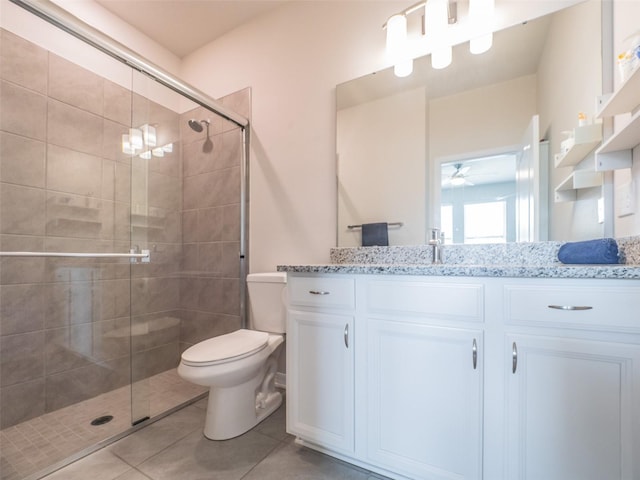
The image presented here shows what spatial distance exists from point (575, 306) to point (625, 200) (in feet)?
1.93

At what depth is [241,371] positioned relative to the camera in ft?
4.55

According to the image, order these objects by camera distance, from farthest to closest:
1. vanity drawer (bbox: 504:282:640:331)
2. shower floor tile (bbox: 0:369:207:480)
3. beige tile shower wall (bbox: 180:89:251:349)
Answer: beige tile shower wall (bbox: 180:89:251:349) < shower floor tile (bbox: 0:369:207:480) < vanity drawer (bbox: 504:282:640:331)

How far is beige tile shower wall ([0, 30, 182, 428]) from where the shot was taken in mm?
1514

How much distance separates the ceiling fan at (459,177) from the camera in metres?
1.47

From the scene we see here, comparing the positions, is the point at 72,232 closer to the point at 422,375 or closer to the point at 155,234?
the point at 155,234

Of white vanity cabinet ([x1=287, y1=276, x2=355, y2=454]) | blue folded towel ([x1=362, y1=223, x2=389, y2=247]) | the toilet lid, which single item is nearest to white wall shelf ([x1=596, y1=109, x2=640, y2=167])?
blue folded towel ([x1=362, y1=223, x2=389, y2=247])

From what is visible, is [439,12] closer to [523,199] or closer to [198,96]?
[523,199]

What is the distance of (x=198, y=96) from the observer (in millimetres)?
1896

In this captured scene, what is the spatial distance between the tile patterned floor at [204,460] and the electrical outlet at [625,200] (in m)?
1.42

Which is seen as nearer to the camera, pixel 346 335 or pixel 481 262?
pixel 346 335

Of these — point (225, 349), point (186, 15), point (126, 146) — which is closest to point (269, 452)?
point (225, 349)

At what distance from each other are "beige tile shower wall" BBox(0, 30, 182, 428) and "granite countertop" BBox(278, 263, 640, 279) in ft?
5.07

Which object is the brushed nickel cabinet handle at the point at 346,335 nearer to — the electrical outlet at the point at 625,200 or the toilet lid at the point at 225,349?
the toilet lid at the point at 225,349

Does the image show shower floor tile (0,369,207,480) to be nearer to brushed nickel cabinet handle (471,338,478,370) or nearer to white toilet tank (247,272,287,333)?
white toilet tank (247,272,287,333)
